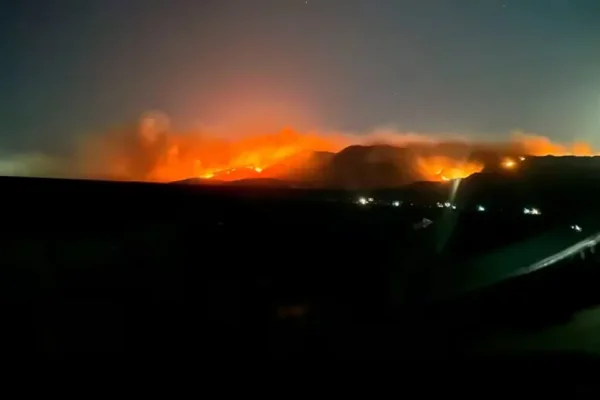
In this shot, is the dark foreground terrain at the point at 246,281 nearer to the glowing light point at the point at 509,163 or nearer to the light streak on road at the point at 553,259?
the light streak on road at the point at 553,259

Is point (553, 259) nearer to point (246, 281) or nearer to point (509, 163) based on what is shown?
point (246, 281)

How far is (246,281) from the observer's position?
18.3 m

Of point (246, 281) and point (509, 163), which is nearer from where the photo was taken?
point (246, 281)

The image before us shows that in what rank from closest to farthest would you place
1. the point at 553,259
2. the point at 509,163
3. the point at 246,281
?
the point at 246,281 → the point at 553,259 → the point at 509,163

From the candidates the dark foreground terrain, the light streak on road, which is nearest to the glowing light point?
the dark foreground terrain

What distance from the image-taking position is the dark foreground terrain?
11.4 metres

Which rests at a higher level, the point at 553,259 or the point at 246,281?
the point at 246,281

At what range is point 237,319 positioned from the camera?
13.3 metres

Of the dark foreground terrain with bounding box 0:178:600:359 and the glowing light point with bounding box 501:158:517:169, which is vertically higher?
the glowing light point with bounding box 501:158:517:169

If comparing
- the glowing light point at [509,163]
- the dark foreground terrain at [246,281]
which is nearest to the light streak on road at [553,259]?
the dark foreground terrain at [246,281]

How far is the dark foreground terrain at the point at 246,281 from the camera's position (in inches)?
450

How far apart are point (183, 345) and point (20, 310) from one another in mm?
4804

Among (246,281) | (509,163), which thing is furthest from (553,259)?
(509,163)

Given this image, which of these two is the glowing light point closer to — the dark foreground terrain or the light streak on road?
the dark foreground terrain
